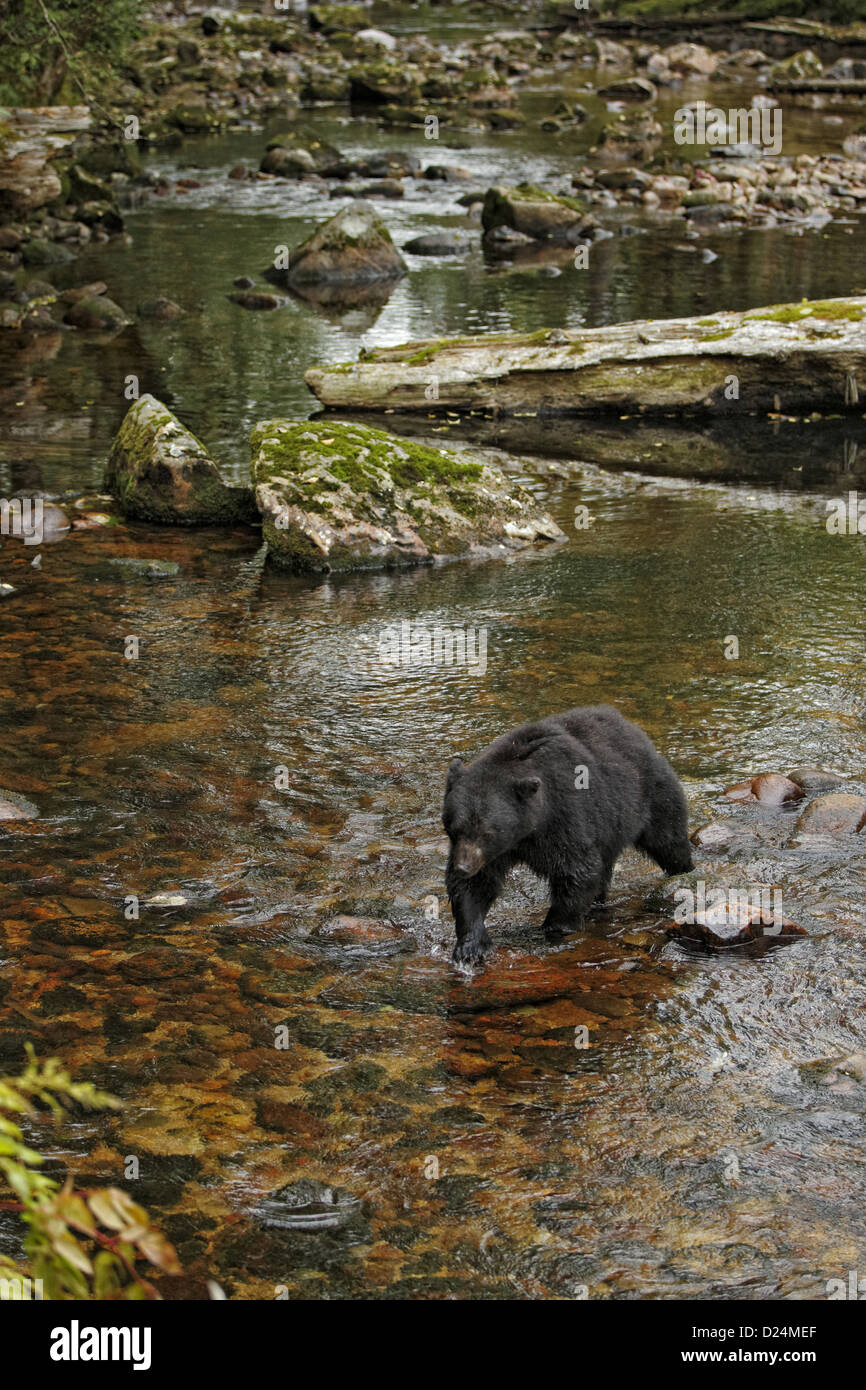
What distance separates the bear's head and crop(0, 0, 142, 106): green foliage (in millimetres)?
16807

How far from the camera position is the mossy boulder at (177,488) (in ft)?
44.3

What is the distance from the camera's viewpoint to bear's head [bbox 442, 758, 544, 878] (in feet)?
19.4

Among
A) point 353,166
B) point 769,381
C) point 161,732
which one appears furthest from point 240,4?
point 161,732

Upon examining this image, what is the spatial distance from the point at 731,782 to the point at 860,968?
2.14 m

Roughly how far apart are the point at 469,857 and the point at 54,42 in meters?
20.0

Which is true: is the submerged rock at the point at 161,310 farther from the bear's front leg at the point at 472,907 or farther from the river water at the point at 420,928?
the bear's front leg at the point at 472,907

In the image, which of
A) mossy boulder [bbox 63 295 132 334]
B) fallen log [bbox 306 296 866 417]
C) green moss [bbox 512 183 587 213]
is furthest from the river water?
green moss [bbox 512 183 587 213]

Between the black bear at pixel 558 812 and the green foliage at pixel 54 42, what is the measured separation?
16427mm

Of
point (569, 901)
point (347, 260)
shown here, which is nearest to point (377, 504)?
point (569, 901)

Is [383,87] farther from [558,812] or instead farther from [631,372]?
[558,812]

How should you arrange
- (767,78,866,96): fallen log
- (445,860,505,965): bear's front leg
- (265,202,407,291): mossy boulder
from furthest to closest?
(767,78,866,96): fallen log
(265,202,407,291): mossy boulder
(445,860,505,965): bear's front leg

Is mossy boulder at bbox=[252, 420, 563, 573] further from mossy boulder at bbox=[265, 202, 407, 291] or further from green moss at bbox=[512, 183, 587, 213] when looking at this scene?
green moss at bbox=[512, 183, 587, 213]

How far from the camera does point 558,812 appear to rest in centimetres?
629

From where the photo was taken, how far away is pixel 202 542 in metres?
13.1
